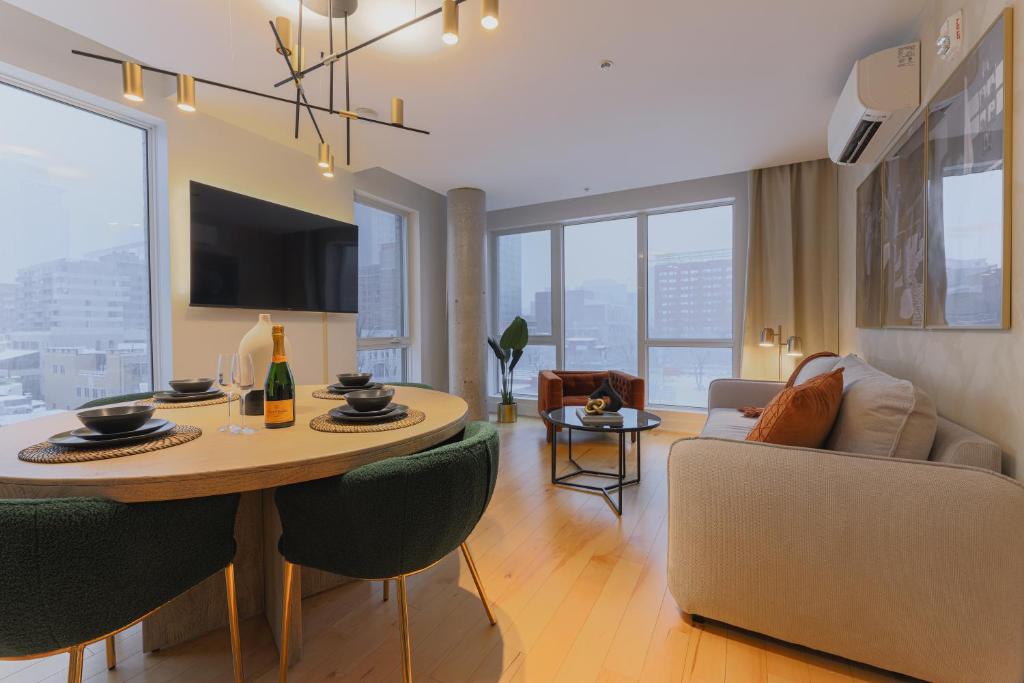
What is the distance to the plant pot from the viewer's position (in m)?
4.89

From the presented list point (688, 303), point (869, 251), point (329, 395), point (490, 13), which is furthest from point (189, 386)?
point (688, 303)

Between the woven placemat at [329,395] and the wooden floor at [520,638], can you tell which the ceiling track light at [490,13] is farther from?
the wooden floor at [520,638]

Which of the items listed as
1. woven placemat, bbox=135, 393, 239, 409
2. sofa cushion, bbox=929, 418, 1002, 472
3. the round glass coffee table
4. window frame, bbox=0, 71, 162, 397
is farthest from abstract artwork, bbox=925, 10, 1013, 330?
window frame, bbox=0, 71, 162, 397

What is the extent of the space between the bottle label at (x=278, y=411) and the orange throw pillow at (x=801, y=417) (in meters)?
1.56

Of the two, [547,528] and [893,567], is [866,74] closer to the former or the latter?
[893,567]

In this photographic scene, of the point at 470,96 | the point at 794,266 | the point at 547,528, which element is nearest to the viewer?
the point at 547,528

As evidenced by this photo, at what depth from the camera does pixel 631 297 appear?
15.9 feet

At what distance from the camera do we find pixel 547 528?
2.27m

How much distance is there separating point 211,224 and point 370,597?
2454 mm

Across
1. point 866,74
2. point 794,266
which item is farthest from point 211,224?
point 794,266

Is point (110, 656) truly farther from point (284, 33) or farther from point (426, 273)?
point (426, 273)

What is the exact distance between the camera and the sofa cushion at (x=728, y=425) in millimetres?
2373

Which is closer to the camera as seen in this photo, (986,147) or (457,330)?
(986,147)

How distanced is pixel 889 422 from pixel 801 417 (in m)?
0.24
